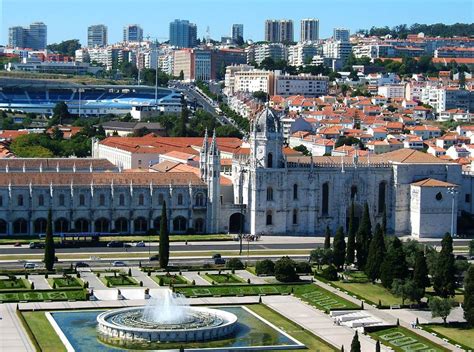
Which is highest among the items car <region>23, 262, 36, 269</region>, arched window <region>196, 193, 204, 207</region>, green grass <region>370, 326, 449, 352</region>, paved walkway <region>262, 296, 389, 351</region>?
arched window <region>196, 193, 204, 207</region>

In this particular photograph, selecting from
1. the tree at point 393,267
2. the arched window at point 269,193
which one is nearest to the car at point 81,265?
the tree at point 393,267

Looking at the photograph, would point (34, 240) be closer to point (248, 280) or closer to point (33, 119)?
point (248, 280)

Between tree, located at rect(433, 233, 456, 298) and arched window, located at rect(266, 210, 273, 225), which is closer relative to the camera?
tree, located at rect(433, 233, 456, 298)

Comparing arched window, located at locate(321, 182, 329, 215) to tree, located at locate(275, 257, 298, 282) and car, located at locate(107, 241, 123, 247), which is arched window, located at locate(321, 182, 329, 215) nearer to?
car, located at locate(107, 241, 123, 247)

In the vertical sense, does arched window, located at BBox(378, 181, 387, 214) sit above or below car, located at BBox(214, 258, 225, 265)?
above

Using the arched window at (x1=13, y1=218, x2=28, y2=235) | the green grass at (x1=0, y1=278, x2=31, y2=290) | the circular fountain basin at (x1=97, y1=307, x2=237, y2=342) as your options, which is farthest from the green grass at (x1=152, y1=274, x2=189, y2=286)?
the arched window at (x1=13, y1=218, x2=28, y2=235)

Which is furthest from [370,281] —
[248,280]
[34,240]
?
[34,240]
